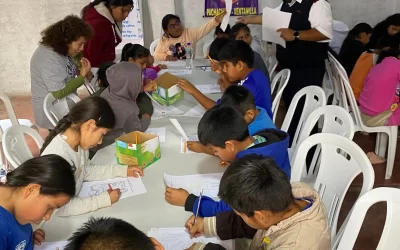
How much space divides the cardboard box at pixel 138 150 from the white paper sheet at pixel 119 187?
0.11 metres

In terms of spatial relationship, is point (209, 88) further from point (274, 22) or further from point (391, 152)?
point (391, 152)

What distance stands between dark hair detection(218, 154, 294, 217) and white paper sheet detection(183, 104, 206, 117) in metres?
1.27

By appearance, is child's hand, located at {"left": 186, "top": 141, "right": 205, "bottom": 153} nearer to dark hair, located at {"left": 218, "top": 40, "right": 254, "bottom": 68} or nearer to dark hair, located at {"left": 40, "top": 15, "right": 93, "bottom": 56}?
dark hair, located at {"left": 218, "top": 40, "right": 254, "bottom": 68}

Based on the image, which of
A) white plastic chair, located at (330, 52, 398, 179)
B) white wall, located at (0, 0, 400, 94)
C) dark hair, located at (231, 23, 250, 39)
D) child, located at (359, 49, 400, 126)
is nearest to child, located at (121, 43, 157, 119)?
dark hair, located at (231, 23, 250, 39)

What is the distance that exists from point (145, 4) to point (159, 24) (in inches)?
11.3

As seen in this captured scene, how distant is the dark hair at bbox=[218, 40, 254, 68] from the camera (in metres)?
2.38

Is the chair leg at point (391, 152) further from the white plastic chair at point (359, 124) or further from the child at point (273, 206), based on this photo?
the child at point (273, 206)

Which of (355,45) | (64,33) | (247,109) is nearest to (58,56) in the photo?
(64,33)

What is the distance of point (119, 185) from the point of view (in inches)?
69.8

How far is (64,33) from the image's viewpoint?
2.73 m

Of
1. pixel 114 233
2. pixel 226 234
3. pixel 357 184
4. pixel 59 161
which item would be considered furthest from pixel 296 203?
pixel 357 184

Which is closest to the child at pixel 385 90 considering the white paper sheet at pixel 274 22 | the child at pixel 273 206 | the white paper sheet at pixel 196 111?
the white paper sheet at pixel 274 22

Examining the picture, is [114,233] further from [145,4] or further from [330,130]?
[145,4]

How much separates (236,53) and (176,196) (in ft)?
3.59
